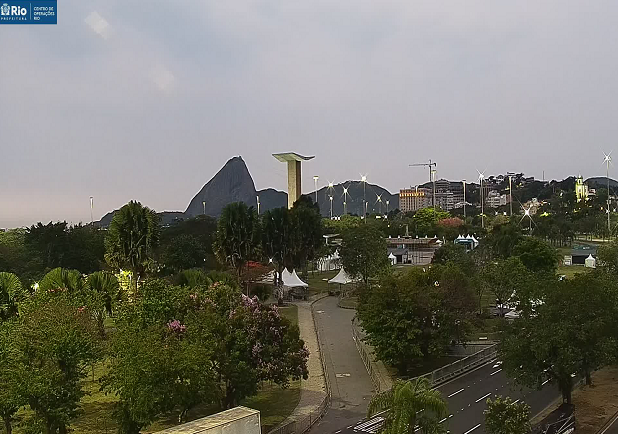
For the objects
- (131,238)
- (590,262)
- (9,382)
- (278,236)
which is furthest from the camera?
(590,262)

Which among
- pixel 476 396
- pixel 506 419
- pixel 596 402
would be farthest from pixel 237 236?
pixel 506 419

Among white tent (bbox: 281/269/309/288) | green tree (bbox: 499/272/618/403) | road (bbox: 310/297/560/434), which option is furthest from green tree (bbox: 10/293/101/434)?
white tent (bbox: 281/269/309/288)

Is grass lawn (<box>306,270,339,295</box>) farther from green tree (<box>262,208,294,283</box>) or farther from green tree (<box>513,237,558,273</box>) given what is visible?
green tree (<box>513,237,558,273</box>)

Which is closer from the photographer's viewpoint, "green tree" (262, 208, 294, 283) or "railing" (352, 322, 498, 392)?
"railing" (352, 322, 498, 392)

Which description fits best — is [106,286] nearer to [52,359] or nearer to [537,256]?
[52,359]

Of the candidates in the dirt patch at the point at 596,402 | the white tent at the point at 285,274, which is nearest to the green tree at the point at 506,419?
the dirt patch at the point at 596,402
